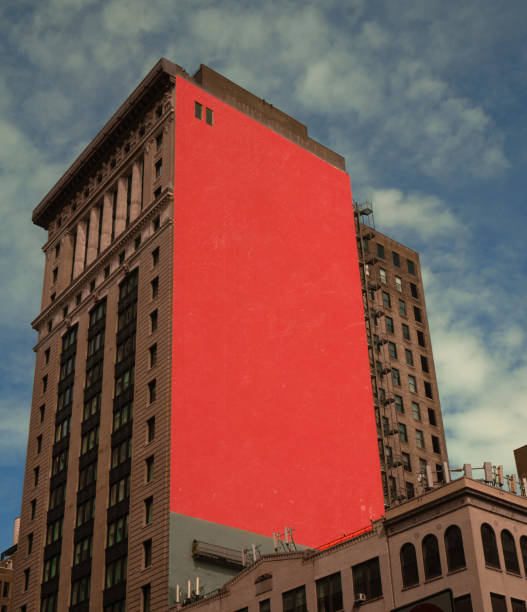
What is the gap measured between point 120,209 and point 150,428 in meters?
30.6

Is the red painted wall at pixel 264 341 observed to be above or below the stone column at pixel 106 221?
below

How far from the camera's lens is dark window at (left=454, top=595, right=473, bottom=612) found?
45.5 meters

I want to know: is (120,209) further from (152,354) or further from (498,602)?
(498,602)

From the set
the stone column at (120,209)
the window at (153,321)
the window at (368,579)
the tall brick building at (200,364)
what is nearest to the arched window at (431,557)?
the window at (368,579)

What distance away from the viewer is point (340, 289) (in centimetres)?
9481

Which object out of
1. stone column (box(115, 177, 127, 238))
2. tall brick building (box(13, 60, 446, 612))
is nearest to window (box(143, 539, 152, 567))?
tall brick building (box(13, 60, 446, 612))

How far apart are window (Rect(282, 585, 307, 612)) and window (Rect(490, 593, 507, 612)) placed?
13929mm

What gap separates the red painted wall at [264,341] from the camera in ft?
243

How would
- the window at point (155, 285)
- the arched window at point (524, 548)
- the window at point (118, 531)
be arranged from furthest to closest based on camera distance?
1. the window at point (155, 285)
2. the window at point (118, 531)
3. the arched window at point (524, 548)

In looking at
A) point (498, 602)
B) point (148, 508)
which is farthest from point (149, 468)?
point (498, 602)

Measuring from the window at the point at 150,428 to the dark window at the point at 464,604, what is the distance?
34.6 metres

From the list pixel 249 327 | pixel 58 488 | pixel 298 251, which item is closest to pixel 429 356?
pixel 298 251

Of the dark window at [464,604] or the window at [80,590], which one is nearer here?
the dark window at [464,604]

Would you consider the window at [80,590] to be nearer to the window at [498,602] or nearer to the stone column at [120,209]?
the stone column at [120,209]
